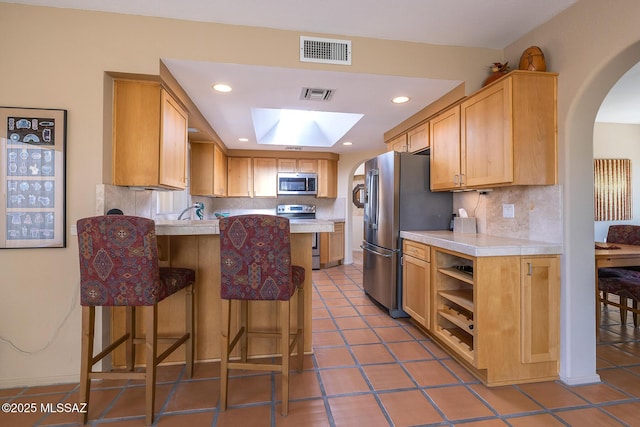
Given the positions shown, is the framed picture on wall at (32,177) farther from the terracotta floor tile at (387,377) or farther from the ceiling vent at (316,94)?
the terracotta floor tile at (387,377)

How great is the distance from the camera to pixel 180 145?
2.69 m

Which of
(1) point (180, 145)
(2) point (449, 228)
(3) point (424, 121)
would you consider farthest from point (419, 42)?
(1) point (180, 145)

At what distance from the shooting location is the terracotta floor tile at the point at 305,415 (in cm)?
161

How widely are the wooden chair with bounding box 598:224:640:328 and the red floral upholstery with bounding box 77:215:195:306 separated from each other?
353 cm

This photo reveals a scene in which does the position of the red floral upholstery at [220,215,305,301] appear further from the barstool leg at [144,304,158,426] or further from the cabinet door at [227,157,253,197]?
the cabinet door at [227,157,253,197]

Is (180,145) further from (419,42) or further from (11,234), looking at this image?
(419,42)

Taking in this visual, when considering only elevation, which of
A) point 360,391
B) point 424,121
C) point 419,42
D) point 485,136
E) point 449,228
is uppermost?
point 419,42

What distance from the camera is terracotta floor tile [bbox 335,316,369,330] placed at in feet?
9.59

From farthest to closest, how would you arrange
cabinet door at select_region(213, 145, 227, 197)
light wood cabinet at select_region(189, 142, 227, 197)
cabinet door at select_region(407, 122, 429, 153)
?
cabinet door at select_region(213, 145, 227, 197) < light wood cabinet at select_region(189, 142, 227, 197) < cabinet door at select_region(407, 122, 429, 153)

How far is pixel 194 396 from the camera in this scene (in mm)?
1863

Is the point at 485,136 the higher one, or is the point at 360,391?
the point at 485,136

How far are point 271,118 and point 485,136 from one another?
123 inches

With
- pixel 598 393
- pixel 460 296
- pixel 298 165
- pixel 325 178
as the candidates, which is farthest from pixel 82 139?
pixel 325 178

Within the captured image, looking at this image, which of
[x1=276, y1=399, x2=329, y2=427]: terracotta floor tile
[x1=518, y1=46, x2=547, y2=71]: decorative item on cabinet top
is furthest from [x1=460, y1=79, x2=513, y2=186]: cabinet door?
[x1=276, y1=399, x2=329, y2=427]: terracotta floor tile
